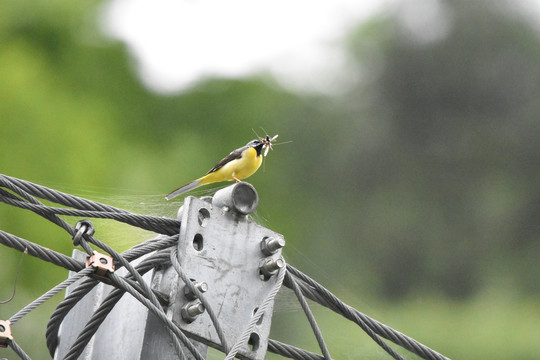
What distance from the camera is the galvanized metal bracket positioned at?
303cm

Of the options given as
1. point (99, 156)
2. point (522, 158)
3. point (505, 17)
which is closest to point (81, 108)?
point (99, 156)

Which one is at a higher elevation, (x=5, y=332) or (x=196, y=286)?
(x=196, y=286)

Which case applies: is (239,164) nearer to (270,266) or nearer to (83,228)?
(270,266)

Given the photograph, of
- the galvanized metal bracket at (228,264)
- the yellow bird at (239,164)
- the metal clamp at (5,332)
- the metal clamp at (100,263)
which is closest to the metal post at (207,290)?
the galvanized metal bracket at (228,264)

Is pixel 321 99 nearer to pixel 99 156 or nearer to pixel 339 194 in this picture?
pixel 339 194

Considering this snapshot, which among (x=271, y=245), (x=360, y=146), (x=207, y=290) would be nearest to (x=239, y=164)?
(x=271, y=245)

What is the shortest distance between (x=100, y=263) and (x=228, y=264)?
1.70ft

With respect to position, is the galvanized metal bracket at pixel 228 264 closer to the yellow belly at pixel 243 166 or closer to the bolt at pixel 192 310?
the bolt at pixel 192 310

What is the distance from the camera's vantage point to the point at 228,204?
317 cm

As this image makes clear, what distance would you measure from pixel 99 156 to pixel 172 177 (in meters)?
0.93

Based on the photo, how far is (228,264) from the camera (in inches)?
124

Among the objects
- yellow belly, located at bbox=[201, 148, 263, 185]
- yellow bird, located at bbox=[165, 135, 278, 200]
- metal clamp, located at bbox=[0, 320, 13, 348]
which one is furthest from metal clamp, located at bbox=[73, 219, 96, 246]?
yellow belly, located at bbox=[201, 148, 263, 185]

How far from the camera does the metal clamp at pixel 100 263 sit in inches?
109

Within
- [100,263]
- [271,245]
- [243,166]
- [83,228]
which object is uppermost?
[243,166]
